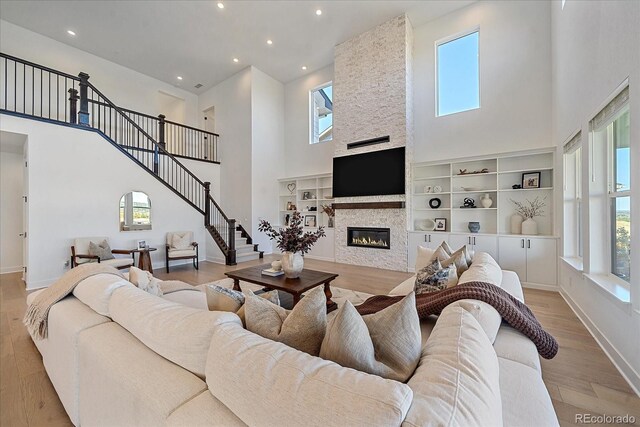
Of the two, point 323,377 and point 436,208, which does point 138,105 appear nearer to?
point 436,208

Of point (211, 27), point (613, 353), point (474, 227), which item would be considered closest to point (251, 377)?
point (613, 353)

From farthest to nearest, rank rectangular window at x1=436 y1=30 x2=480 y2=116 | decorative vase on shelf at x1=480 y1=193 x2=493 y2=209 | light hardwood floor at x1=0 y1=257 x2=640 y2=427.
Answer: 1. rectangular window at x1=436 y1=30 x2=480 y2=116
2. decorative vase on shelf at x1=480 y1=193 x2=493 y2=209
3. light hardwood floor at x1=0 y1=257 x2=640 y2=427

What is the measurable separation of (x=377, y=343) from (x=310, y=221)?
671cm

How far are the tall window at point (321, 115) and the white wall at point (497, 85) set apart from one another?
2.70m

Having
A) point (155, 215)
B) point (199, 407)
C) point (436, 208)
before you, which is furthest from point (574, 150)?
point (155, 215)

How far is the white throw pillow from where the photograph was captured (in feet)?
5.23

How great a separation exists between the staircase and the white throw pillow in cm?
446

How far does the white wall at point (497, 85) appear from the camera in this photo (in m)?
4.73

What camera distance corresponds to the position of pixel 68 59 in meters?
6.67

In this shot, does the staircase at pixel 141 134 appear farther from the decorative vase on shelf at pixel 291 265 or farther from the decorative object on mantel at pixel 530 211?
the decorative object on mantel at pixel 530 211

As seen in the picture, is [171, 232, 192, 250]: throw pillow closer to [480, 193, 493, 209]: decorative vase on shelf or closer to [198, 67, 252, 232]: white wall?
[198, 67, 252, 232]: white wall

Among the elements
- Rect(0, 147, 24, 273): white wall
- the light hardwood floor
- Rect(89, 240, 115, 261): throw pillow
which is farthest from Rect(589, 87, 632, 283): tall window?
Rect(0, 147, 24, 273): white wall

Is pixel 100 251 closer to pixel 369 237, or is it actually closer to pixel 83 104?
pixel 83 104
